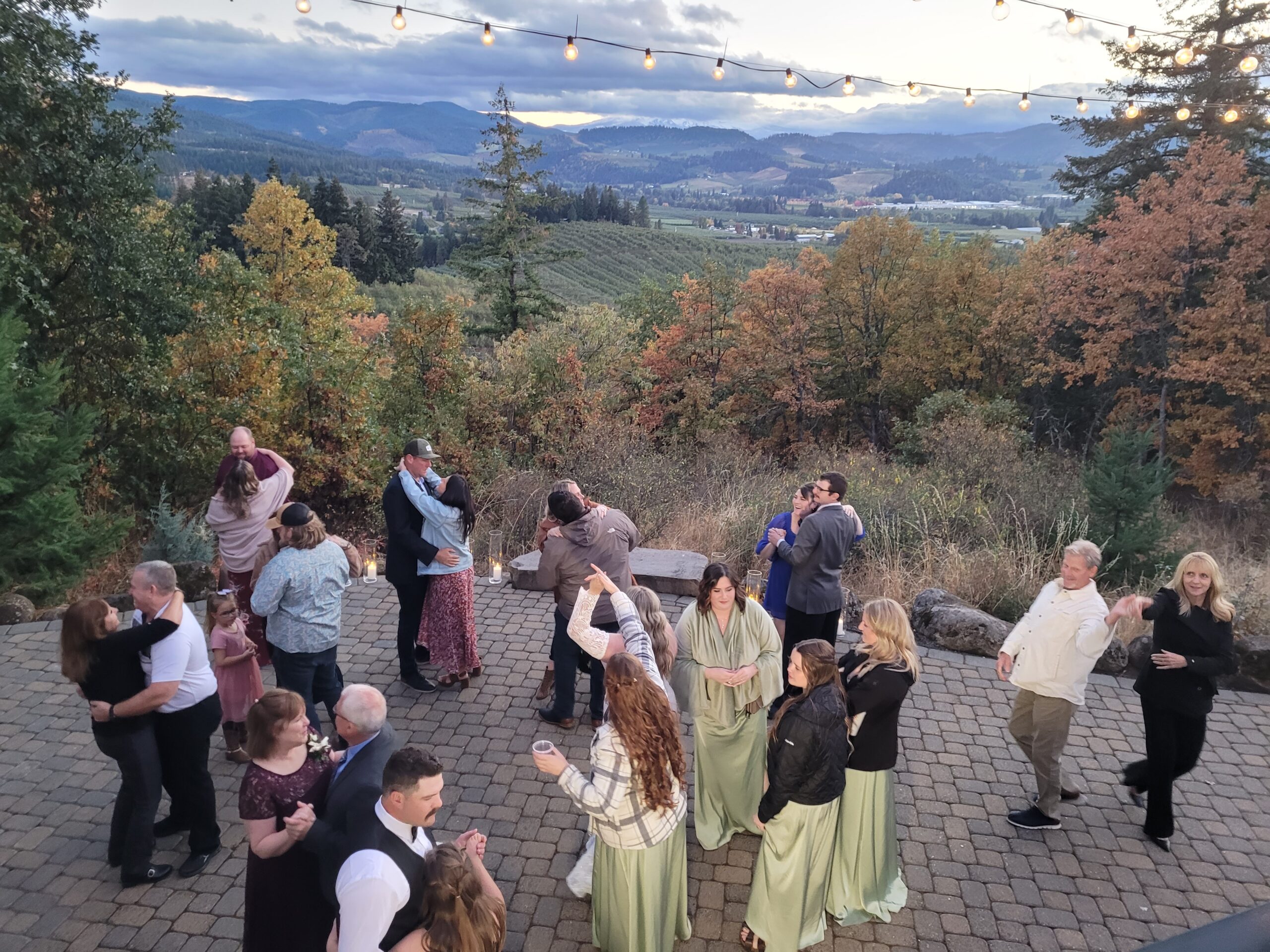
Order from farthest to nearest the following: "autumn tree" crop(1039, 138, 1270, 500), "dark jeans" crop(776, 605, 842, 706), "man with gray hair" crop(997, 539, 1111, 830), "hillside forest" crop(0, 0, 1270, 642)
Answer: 1. "autumn tree" crop(1039, 138, 1270, 500)
2. "hillside forest" crop(0, 0, 1270, 642)
3. "dark jeans" crop(776, 605, 842, 706)
4. "man with gray hair" crop(997, 539, 1111, 830)

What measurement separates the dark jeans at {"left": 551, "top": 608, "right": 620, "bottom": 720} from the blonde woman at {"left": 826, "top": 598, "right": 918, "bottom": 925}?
1999 millimetres

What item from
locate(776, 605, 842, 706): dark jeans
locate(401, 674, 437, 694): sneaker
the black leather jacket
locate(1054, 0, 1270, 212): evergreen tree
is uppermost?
locate(1054, 0, 1270, 212): evergreen tree

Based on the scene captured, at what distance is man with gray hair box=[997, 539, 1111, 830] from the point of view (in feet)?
15.1

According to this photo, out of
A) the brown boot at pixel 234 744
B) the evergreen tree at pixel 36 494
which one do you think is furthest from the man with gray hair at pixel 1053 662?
the evergreen tree at pixel 36 494

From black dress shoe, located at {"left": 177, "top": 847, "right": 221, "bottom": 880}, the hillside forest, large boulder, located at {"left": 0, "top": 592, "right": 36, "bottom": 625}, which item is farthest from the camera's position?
the hillside forest

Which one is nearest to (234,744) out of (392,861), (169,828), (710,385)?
(169,828)

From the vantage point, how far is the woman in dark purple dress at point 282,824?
3137 mm

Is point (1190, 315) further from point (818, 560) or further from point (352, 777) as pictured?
point (352, 777)

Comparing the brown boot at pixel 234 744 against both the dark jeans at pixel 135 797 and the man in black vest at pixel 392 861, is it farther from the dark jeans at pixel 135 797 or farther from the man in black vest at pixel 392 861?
the man in black vest at pixel 392 861

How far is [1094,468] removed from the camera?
9.43m

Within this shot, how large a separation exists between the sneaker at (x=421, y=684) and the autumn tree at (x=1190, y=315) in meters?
17.4

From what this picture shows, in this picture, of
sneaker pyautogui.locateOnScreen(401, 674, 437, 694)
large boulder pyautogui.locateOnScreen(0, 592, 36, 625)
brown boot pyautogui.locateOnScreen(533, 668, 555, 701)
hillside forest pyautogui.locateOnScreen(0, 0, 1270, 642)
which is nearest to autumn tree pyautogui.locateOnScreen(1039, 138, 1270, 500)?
hillside forest pyautogui.locateOnScreen(0, 0, 1270, 642)

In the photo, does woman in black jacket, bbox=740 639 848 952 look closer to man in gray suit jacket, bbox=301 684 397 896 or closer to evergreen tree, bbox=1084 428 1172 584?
man in gray suit jacket, bbox=301 684 397 896

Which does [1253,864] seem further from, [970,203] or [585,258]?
[970,203]
